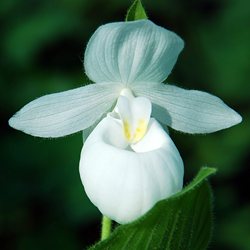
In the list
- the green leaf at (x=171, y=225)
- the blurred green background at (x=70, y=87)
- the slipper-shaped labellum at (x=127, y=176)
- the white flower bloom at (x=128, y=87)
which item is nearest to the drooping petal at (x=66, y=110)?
the white flower bloom at (x=128, y=87)

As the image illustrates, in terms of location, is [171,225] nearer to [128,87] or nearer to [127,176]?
[127,176]

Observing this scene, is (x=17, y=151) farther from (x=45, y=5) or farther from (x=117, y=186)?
(x=117, y=186)

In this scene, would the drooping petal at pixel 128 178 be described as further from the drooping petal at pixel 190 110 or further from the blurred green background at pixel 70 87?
the blurred green background at pixel 70 87

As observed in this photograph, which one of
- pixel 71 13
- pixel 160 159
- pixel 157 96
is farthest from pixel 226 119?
pixel 71 13

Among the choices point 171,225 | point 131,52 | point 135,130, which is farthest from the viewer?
point 135,130

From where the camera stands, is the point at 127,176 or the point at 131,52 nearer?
the point at 127,176

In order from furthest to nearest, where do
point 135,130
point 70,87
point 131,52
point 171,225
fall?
point 70,87 < point 135,130 < point 131,52 < point 171,225

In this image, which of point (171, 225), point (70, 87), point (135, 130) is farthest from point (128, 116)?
point (70, 87)
